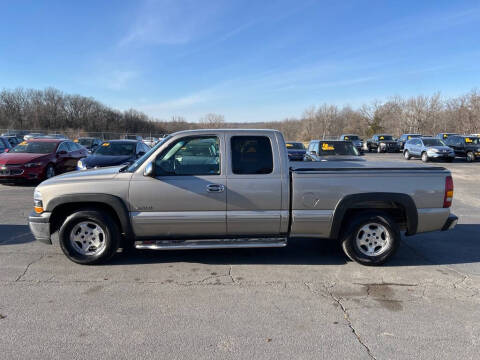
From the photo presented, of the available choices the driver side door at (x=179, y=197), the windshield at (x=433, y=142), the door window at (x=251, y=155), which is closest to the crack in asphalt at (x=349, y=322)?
the driver side door at (x=179, y=197)

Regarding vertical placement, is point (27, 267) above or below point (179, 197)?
below

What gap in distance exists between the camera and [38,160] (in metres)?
10.8

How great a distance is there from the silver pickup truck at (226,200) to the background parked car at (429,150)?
19.6 metres

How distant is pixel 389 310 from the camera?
3291 mm

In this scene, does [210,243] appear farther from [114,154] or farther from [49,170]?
[49,170]

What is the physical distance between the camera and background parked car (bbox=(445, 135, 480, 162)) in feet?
71.3

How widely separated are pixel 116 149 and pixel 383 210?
919 centimetres

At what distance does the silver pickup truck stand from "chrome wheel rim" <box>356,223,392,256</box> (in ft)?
0.06

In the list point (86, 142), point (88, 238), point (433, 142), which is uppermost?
point (86, 142)

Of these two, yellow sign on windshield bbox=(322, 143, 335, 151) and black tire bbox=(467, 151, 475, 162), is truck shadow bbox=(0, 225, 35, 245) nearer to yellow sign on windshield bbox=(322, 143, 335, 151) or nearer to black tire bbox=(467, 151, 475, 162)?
yellow sign on windshield bbox=(322, 143, 335, 151)

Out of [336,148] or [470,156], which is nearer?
[336,148]

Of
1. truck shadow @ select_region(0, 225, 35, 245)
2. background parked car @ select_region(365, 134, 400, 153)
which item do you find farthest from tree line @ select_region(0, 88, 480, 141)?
truck shadow @ select_region(0, 225, 35, 245)

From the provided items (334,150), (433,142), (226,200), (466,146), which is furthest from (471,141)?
(226,200)

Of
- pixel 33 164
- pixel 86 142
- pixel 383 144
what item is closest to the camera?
pixel 33 164
